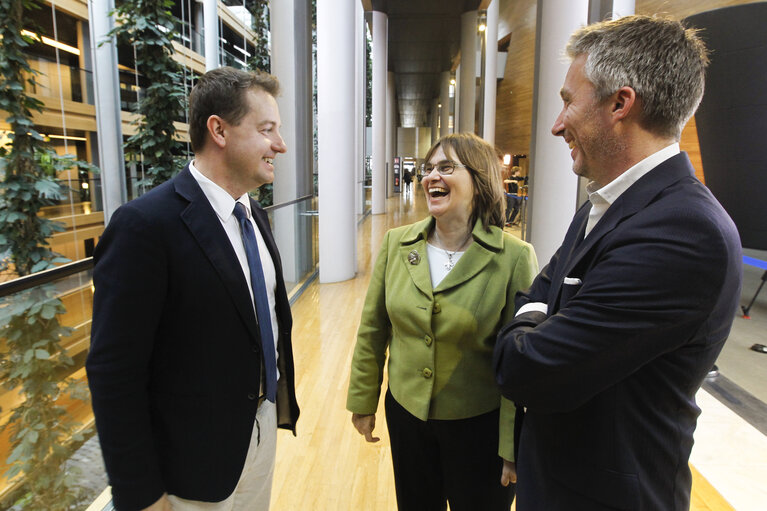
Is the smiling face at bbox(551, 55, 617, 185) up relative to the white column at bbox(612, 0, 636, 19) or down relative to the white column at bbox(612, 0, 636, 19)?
down

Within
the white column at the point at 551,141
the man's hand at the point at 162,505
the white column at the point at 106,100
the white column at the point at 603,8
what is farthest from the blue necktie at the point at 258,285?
the white column at the point at 603,8

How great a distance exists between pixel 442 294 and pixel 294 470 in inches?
77.5

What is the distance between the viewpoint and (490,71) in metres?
17.5

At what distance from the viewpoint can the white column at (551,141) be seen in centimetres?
462

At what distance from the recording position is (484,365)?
168 centimetres

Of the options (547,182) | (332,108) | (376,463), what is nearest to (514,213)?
(332,108)

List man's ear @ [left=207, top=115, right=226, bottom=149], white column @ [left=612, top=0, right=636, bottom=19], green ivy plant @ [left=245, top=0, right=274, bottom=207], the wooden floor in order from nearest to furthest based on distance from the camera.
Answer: man's ear @ [left=207, top=115, right=226, bottom=149], the wooden floor, white column @ [left=612, top=0, right=636, bottom=19], green ivy plant @ [left=245, top=0, right=274, bottom=207]

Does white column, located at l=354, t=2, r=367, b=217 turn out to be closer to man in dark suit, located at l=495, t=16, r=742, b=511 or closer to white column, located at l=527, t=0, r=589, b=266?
white column, located at l=527, t=0, r=589, b=266

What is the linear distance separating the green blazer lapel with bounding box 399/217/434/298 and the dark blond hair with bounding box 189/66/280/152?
754 mm

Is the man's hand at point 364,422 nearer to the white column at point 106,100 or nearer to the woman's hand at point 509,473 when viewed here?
the woman's hand at point 509,473

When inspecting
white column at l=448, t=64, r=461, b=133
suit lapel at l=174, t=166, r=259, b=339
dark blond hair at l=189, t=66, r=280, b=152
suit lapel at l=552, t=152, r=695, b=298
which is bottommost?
suit lapel at l=174, t=166, r=259, b=339

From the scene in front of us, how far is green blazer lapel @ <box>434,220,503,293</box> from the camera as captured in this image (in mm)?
1681

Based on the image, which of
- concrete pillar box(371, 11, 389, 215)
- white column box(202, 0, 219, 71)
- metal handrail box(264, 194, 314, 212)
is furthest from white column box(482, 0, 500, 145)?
metal handrail box(264, 194, 314, 212)

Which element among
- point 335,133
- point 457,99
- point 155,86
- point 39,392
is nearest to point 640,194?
point 39,392
